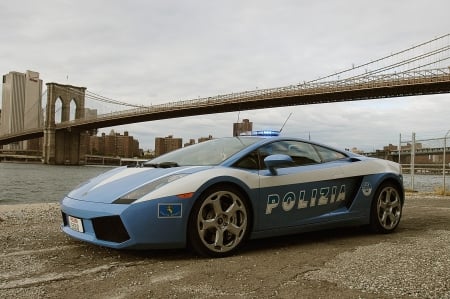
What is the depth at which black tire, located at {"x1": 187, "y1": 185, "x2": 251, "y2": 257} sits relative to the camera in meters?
3.25

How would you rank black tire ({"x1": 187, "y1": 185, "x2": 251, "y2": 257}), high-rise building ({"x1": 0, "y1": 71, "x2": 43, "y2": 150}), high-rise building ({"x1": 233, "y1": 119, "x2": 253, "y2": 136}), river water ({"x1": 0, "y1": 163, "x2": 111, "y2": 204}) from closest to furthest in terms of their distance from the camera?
black tire ({"x1": 187, "y1": 185, "x2": 251, "y2": 257}) < high-rise building ({"x1": 233, "y1": 119, "x2": 253, "y2": 136}) < river water ({"x1": 0, "y1": 163, "x2": 111, "y2": 204}) < high-rise building ({"x1": 0, "y1": 71, "x2": 43, "y2": 150})

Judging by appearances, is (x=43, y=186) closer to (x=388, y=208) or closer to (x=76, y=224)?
(x=76, y=224)

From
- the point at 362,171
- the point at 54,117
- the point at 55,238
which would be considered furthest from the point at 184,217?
the point at 54,117

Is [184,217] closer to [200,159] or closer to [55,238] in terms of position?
[200,159]

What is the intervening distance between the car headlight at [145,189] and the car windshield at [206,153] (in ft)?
1.28

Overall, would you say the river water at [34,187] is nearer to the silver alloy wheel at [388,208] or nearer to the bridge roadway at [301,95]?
the silver alloy wheel at [388,208]

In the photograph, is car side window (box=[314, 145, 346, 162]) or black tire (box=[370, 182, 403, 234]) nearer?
car side window (box=[314, 145, 346, 162])

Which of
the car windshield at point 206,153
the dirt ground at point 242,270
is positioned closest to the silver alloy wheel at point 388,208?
the dirt ground at point 242,270

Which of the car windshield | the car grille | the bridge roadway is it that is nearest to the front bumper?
the car grille

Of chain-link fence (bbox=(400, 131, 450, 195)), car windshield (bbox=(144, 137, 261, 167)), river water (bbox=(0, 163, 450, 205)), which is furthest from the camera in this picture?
river water (bbox=(0, 163, 450, 205))


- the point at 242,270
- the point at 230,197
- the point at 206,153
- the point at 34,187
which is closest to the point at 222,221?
the point at 230,197

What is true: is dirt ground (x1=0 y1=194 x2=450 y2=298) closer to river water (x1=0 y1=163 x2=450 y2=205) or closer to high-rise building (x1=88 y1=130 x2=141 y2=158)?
river water (x1=0 y1=163 x2=450 y2=205)

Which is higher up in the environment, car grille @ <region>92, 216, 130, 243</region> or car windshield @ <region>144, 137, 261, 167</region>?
car windshield @ <region>144, 137, 261, 167</region>

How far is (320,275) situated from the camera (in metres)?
2.84
